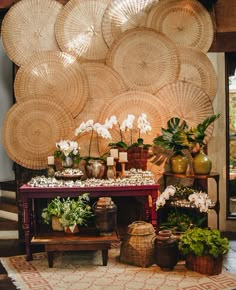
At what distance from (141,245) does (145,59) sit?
2120 mm

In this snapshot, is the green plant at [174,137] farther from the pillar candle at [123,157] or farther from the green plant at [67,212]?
the green plant at [67,212]

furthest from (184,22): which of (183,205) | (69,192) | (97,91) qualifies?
(69,192)

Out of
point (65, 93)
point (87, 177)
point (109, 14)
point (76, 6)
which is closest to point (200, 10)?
point (109, 14)

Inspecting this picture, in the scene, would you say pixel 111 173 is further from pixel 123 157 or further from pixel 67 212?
pixel 67 212

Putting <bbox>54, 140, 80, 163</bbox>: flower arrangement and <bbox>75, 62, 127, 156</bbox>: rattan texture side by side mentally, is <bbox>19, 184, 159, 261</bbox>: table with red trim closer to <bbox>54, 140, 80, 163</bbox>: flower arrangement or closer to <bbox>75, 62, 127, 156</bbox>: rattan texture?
<bbox>54, 140, 80, 163</bbox>: flower arrangement

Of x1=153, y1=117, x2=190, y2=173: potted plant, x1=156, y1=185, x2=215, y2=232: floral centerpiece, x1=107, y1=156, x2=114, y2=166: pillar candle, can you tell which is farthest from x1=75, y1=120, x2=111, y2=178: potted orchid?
x1=156, y1=185, x2=215, y2=232: floral centerpiece

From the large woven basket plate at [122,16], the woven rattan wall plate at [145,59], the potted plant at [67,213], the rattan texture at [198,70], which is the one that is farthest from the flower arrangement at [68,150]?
the rattan texture at [198,70]

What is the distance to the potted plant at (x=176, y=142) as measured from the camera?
14.2 ft

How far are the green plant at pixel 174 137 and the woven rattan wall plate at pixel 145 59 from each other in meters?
Result: 0.48

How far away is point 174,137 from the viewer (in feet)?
14.3

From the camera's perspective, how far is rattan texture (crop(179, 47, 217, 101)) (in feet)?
15.2

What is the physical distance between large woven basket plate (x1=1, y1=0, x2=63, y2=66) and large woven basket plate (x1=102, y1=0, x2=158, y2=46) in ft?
1.89

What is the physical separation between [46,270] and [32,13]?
111 inches

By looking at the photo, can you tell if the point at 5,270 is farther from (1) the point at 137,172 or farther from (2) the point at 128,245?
(1) the point at 137,172
